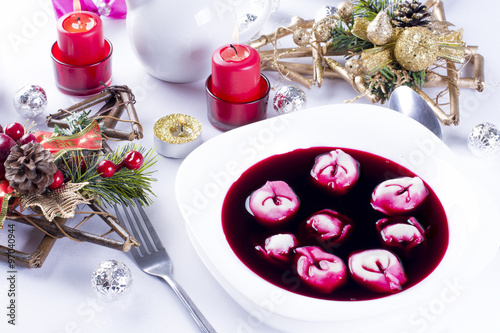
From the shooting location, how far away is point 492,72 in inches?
37.8

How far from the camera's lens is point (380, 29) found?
32.8 inches

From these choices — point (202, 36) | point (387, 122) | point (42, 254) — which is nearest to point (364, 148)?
point (387, 122)

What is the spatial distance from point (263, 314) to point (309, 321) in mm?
51

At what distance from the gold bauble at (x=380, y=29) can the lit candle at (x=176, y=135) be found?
29 centimetres

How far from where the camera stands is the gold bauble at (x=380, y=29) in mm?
831

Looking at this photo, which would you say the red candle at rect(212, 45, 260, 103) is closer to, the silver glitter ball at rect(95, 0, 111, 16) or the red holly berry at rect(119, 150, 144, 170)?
the red holly berry at rect(119, 150, 144, 170)

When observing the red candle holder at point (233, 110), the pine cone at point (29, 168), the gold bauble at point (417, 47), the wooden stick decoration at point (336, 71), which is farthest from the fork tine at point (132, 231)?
the gold bauble at point (417, 47)

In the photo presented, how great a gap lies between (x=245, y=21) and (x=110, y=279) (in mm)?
469

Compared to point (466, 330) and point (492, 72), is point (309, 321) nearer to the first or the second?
point (466, 330)

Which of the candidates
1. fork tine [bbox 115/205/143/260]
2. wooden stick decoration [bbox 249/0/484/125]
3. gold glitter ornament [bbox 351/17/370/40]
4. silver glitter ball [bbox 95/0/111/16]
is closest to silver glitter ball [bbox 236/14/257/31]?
wooden stick decoration [bbox 249/0/484/125]

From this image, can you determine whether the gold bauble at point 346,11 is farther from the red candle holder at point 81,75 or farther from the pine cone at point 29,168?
the pine cone at point 29,168

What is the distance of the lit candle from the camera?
777 millimetres

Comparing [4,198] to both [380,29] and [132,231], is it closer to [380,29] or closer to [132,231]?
[132,231]

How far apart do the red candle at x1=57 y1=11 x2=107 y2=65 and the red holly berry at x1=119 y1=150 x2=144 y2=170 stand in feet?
0.77
